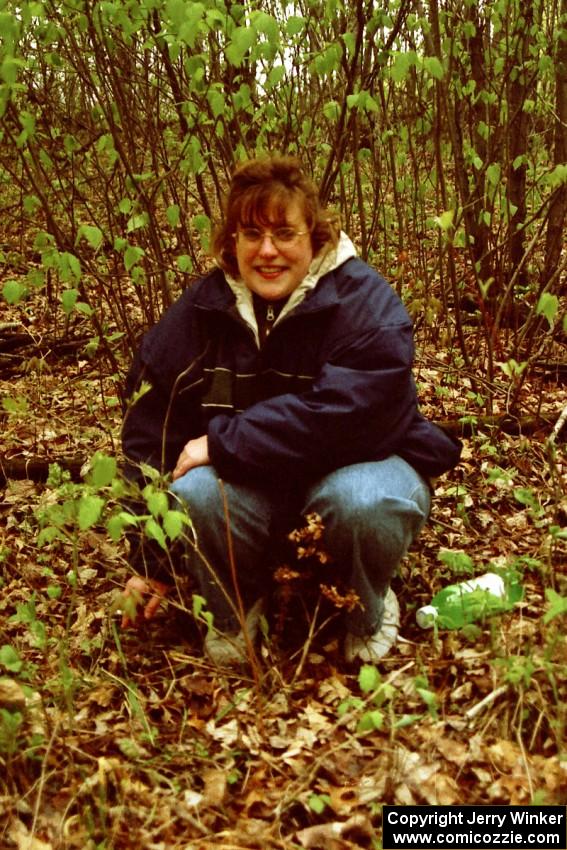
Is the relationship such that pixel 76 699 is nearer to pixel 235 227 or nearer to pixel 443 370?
pixel 235 227

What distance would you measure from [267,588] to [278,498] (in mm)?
399

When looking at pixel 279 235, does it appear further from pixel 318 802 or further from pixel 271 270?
pixel 318 802

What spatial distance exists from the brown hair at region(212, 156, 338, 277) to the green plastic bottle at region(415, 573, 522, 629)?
1320 millimetres

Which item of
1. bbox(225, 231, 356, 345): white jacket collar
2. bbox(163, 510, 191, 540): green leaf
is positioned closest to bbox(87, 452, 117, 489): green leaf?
bbox(163, 510, 191, 540): green leaf

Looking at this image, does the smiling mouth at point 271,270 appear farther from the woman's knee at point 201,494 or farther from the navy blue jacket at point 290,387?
the woman's knee at point 201,494

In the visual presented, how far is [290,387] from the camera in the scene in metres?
2.77

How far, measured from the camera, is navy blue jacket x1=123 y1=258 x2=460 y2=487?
8.41 feet

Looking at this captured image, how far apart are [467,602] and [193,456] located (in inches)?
41.8

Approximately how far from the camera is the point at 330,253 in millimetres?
2777

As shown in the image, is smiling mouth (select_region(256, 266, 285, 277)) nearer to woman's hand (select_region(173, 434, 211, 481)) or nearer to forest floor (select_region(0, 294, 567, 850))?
woman's hand (select_region(173, 434, 211, 481))

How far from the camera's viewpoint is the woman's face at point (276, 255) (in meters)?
2.70

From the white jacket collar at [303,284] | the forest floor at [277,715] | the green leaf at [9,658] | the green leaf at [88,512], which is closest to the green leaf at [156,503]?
the green leaf at [88,512]

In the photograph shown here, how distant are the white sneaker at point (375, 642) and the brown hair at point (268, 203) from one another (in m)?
1.34

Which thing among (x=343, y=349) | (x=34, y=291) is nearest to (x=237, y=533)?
(x=343, y=349)
